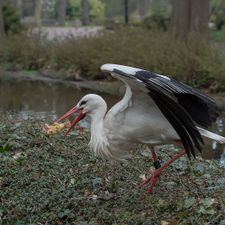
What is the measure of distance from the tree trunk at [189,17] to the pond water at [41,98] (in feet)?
11.5

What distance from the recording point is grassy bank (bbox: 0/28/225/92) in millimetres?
14297

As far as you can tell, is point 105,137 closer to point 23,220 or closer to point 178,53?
point 23,220

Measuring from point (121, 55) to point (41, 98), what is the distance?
236 cm

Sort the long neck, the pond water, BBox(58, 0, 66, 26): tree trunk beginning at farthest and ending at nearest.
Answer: BBox(58, 0, 66, 26): tree trunk
the pond water
the long neck

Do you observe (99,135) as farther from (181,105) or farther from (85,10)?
(85,10)

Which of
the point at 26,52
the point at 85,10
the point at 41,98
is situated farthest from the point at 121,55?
the point at 85,10

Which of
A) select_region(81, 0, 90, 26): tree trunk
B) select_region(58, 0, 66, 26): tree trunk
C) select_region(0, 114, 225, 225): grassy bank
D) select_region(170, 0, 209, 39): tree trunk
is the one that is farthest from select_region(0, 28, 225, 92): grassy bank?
select_region(81, 0, 90, 26): tree trunk

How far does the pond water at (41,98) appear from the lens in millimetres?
13030

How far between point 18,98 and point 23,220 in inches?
411

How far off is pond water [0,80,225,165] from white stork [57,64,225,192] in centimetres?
572

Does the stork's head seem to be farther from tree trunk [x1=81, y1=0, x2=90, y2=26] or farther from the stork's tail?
tree trunk [x1=81, y1=0, x2=90, y2=26]

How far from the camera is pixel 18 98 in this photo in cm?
1523

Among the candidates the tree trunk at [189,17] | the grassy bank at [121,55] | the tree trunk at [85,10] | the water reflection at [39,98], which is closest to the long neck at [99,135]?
the water reflection at [39,98]

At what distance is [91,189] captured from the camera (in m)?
5.48
